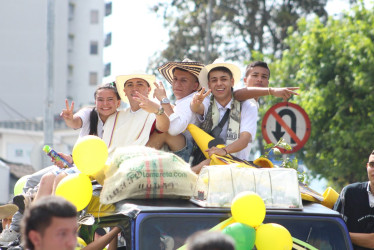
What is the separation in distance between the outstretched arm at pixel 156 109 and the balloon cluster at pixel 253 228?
1.63 metres

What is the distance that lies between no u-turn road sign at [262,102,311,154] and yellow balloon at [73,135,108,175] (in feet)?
20.6

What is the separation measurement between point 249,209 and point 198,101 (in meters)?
2.00

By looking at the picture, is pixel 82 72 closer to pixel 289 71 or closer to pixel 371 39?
pixel 289 71

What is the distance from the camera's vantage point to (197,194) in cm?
590

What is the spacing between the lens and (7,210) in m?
6.59

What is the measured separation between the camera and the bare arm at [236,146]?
22.4ft

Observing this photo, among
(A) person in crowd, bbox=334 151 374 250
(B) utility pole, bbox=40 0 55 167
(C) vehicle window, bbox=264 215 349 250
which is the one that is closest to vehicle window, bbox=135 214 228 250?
(C) vehicle window, bbox=264 215 349 250

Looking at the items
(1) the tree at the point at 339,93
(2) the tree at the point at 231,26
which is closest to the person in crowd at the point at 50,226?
(1) the tree at the point at 339,93

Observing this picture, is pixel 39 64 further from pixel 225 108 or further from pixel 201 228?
pixel 201 228

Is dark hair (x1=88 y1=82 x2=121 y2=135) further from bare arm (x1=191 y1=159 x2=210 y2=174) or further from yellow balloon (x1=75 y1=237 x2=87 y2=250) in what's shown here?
yellow balloon (x1=75 y1=237 x2=87 y2=250)

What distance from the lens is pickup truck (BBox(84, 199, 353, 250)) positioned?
5.42 meters

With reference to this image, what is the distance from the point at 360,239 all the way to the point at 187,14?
31.6m

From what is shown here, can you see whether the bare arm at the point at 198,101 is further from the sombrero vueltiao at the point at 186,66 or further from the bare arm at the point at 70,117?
the bare arm at the point at 70,117

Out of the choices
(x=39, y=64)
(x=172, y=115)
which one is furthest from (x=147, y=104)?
(x=39, y=64)
